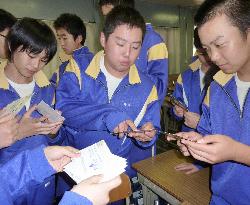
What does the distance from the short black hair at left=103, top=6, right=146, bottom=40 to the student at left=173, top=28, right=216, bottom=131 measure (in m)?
0.71

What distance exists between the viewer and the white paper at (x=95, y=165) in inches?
44.1

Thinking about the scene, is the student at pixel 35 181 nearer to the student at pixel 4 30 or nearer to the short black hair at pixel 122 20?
the short black hair at pixel 122 20

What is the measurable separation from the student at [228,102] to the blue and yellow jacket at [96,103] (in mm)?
545

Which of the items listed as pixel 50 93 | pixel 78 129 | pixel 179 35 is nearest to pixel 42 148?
pixel 78 129

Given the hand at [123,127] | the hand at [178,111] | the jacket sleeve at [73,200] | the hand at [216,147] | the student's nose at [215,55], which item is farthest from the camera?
the hand at [178,111]

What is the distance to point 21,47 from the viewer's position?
183cm

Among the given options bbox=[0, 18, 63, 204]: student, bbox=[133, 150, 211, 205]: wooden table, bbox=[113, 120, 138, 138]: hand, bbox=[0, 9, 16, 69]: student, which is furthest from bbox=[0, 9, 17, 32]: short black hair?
bbox=[133, 150, 211, 205]: wooden table

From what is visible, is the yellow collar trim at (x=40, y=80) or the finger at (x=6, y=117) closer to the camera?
the finger at (x=6, y=117)

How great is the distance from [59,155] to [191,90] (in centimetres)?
153

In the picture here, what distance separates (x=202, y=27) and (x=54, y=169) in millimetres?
1001

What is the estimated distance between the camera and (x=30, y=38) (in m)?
1.82

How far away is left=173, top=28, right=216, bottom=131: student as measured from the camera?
7.30ft

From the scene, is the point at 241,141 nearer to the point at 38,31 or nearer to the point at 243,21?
the point at 243,21

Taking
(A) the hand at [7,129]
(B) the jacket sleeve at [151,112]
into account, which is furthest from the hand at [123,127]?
(A) the hand at [7,129]
